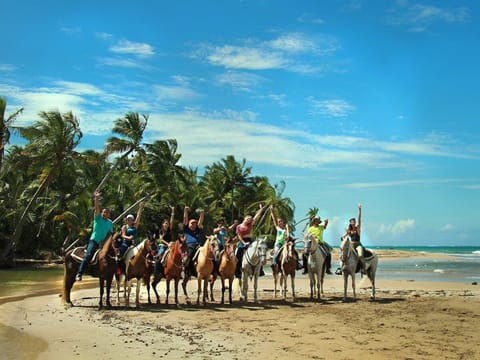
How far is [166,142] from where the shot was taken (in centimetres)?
4281

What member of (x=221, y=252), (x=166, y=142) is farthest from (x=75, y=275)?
(x=166, y=142)

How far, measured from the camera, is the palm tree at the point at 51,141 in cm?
3203

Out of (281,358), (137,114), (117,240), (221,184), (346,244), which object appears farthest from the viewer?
(221,184)

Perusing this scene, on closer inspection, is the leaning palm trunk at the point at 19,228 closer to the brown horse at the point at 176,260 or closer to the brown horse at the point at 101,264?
the brown horse at the point at 101,264

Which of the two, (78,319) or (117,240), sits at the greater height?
(117,240)

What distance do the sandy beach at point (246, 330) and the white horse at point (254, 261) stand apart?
1.74 ft

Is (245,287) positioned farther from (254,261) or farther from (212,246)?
(212,246)

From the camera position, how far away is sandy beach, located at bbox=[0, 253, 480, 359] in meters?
8.19

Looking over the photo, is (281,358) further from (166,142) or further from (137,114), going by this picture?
(166,142)

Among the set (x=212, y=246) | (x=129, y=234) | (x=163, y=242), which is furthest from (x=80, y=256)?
(x=212, y=246)

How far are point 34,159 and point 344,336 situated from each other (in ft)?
89.0

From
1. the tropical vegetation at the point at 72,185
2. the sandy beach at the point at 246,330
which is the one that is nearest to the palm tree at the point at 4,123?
the tropical vegetation at the point at 72,185

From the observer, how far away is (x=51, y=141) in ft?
105

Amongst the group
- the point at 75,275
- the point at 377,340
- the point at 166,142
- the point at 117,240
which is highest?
the point at 166,142
